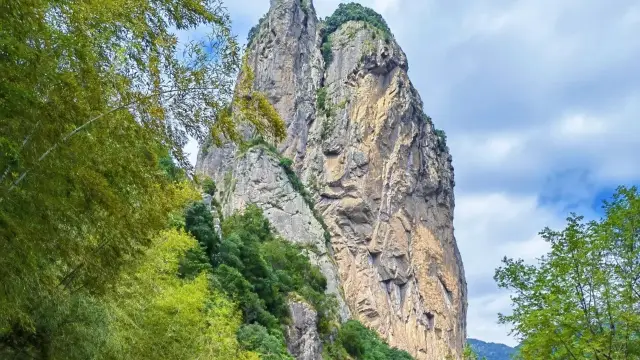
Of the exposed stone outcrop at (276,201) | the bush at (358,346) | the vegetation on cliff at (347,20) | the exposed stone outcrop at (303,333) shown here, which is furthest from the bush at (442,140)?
the exposed stone outcrop at (303,333)

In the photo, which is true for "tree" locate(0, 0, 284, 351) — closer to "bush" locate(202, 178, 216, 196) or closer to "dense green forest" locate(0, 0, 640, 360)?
"dense green forest" locate(0, 0, 640, 360)

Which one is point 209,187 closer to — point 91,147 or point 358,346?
point 358,346

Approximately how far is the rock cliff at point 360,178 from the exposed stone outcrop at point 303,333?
14.8m

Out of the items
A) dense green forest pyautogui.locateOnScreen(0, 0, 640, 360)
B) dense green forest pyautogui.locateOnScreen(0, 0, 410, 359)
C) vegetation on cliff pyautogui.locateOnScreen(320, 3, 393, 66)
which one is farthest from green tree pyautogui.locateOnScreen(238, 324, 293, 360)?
vegetation on cliff pyautogui.locateOnScreen(320, 3, 393, 66)

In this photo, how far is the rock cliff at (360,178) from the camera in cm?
5616

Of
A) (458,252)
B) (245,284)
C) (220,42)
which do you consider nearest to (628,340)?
(220,42)

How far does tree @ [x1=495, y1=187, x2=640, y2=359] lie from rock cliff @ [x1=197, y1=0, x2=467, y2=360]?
40085 millimetres

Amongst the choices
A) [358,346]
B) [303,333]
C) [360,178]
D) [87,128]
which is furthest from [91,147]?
[360,178]

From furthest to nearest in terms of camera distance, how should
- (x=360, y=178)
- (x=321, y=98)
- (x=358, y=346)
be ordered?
1. (x=321, y=98)
2. (x=360, y=178)
3. (x=358, y=346)

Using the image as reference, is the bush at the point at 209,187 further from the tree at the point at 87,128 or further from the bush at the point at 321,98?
the tree at the point at 87,128

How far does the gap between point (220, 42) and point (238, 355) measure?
1249 centimetres

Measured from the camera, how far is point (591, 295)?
11062 millimetres

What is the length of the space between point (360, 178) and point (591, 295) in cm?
5065

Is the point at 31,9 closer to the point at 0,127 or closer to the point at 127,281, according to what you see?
the point at 0,127
